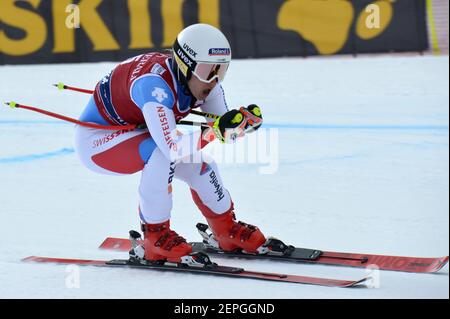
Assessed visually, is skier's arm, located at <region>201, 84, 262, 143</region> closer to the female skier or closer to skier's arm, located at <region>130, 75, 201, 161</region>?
the female skier

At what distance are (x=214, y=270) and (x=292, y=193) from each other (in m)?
1.59

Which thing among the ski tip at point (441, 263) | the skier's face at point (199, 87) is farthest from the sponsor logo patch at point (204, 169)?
the ski tip at point (441, 263)

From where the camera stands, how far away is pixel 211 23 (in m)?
11.3

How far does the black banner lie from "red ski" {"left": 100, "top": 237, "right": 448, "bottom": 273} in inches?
276

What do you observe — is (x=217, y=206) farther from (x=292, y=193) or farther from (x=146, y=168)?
(x=292, y=193)

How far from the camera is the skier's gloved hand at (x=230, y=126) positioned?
3.72 metres

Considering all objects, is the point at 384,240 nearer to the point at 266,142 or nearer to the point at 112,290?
the point at 112,290

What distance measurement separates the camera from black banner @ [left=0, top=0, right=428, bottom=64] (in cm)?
1086

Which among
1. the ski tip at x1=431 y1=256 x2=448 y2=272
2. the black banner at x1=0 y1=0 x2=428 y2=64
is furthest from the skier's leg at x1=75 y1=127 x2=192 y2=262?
the black banner at x1=0 y1=0 x2=428 y2=64

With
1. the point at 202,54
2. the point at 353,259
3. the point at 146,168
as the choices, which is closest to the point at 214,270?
the point at 146,168

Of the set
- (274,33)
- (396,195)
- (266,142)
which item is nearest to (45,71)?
(274,33)

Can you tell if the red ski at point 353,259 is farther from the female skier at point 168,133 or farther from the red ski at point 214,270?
the red ski at point 214,270

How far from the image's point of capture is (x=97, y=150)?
424 cm

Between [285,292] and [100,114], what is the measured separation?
4.46 feet
